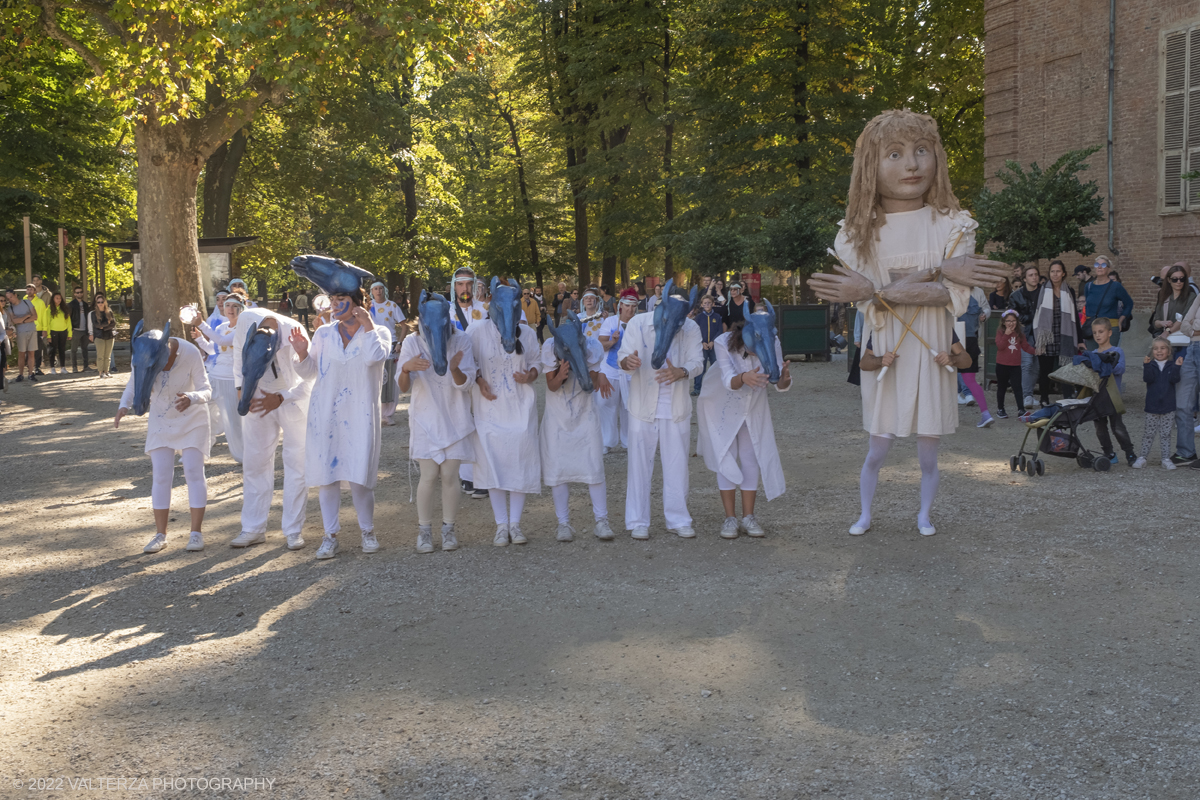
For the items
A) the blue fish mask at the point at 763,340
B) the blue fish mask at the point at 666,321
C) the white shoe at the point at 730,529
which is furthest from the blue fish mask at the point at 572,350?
the white shoe at the point at 730,529

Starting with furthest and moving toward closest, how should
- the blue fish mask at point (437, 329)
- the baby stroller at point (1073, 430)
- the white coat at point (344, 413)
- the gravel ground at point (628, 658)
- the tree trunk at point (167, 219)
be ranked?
the tree trunk at point (167, 219), the baby stroller at point (1073, 430), the white coat at point (344, 413), the blue fish mask at point (437, 329), the gravel ground at point (628, 658)

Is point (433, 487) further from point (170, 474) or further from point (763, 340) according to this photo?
point (763, 340)

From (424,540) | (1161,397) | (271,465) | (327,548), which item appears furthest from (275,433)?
(1161,397)

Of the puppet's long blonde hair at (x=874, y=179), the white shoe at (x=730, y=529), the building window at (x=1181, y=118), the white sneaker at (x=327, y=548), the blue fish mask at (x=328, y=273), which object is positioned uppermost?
the building window at (x=1181, y=118)

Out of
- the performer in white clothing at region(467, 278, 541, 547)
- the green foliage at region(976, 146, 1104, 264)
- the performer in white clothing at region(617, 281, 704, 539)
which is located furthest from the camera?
the green foliage at region(976, 146, 1104, 264)

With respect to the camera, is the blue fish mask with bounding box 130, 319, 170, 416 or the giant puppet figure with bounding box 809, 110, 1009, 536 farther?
the blue fish mask with bounding box 130, 319, 170, 416

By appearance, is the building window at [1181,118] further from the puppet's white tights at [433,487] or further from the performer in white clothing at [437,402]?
the puppet's white tights at [433,487]

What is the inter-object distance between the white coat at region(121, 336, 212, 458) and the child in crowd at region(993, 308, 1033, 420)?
8930 millimetres

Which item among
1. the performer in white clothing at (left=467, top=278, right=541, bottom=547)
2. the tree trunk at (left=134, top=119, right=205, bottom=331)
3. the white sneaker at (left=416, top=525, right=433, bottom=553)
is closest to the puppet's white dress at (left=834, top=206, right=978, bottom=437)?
the performer in white clothing at (left=467, top=278, right=541, bottom=547)

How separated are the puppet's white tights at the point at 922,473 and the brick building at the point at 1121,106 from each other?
544 inches

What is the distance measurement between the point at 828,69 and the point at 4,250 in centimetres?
2178

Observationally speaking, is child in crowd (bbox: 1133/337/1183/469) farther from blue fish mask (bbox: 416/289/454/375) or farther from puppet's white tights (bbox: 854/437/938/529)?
blue fish mask (bbox: 416/289/454/375)

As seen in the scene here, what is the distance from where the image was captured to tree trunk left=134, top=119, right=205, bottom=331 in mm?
17922

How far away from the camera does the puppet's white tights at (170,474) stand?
7.05 m
